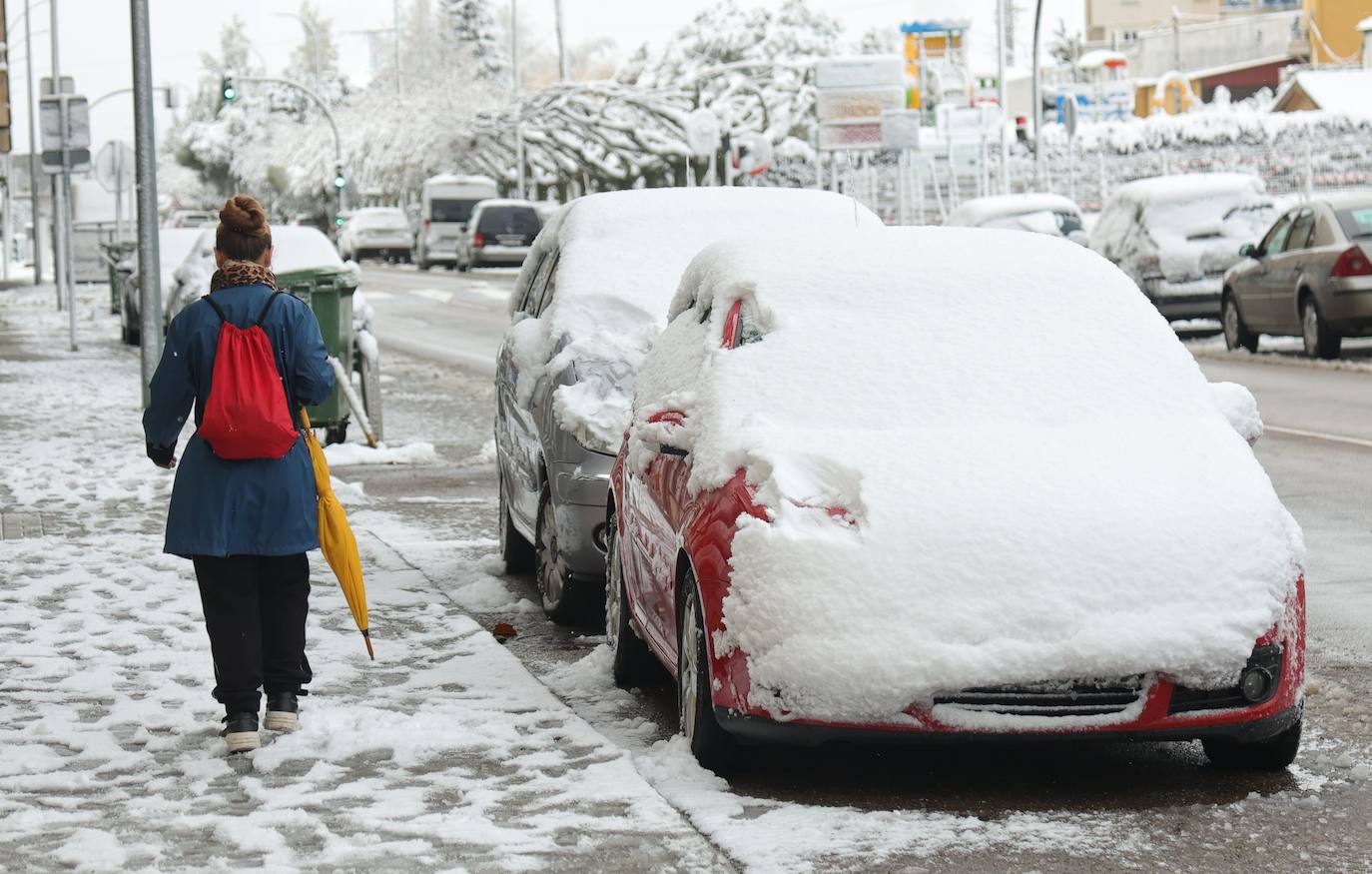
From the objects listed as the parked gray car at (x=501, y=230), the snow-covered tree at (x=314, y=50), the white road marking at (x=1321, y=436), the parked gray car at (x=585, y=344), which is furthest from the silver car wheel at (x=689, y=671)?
the snow-covered tree at (x=314, y=50)

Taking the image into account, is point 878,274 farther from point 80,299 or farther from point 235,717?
point 80,299

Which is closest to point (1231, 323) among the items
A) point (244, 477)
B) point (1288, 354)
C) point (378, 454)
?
point (1288, 354)

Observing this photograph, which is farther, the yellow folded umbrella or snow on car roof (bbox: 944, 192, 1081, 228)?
snow on car roof (bbox: 944, 192, 1081, 228)

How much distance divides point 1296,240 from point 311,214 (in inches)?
3554

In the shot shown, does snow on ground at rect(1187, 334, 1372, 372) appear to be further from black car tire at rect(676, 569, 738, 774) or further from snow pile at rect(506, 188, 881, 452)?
black car tire at rect(676, 569, 738, 774)

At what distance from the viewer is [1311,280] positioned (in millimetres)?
22109

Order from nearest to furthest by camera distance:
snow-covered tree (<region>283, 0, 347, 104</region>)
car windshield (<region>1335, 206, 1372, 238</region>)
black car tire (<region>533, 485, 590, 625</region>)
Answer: black car tire (<region>533, 485, 590, 625</region>), car windshield (<region>1335, 206, 1372, 238</region>), snow-covered tree (<region>283, 0, 347, 104</region>)

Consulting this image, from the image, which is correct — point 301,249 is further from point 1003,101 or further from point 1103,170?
point 1003,101

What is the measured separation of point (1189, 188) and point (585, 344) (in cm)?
1970

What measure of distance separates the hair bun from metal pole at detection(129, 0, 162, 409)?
10779mm

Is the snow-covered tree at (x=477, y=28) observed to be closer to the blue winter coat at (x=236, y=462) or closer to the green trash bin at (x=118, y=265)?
the green trash bin at (x=118, y=265)

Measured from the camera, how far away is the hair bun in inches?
260

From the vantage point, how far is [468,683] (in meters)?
7.38

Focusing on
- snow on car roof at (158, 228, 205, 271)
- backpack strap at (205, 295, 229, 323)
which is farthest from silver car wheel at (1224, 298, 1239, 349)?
backpack strap at (205, 295, 229, 323)
